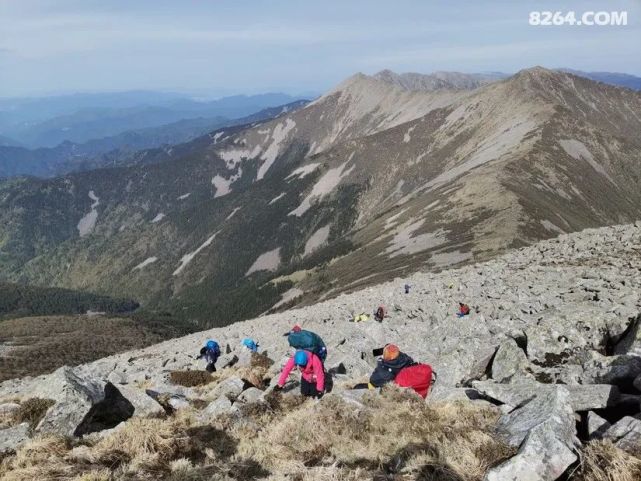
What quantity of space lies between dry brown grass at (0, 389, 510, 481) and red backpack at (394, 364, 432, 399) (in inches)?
40.6

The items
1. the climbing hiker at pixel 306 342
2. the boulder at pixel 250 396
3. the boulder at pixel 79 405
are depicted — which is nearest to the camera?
the boulder at pixel 79 405

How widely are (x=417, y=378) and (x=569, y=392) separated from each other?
18.1 ft

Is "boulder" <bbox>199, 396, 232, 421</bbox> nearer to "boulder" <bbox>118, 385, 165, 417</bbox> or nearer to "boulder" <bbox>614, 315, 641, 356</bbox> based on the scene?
"boulder" <bbox>118, 385, 165, 417</bbox>

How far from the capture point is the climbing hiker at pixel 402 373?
1761 cm

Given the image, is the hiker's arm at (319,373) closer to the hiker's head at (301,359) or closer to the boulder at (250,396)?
the hiker's head at (301,359)

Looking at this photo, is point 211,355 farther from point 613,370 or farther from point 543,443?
point 543,443

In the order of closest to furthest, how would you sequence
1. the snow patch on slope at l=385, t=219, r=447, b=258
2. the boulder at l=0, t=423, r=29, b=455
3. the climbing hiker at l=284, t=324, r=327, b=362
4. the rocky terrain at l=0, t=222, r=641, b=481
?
the rocky terrain at l=0, t=222, r=641, b=481, the boulder at l=0, t=423, r=29, b=455, the climbing hiker at l=284, t=324, r=327, b=362, the snow patch on slope at l=385, t=219, r=447, b=258

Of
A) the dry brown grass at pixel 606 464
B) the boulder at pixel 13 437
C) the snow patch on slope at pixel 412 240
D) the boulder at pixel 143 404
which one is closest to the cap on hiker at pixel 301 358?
the boulder at pixel 143 404

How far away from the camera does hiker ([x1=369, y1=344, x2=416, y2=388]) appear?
18.5 metres

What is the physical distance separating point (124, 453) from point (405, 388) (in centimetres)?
905

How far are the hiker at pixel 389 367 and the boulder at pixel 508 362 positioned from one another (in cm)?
311

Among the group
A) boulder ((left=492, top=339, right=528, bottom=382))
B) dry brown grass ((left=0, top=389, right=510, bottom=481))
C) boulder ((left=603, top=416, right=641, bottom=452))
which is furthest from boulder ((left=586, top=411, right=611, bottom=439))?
boulder ((left=492, top=339, right=528, bottom=382))

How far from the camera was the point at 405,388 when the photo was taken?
56.4ft

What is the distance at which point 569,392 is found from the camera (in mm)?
13266
